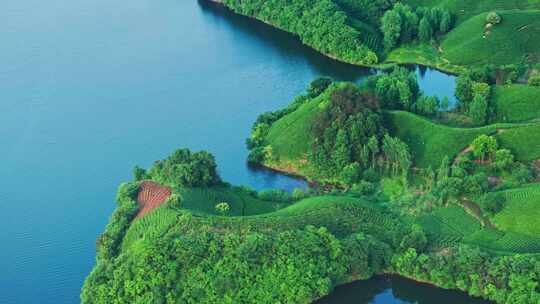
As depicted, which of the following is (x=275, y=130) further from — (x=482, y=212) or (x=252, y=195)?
(x=482, y=212)

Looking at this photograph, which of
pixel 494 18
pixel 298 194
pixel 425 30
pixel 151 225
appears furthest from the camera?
pixel 425 30

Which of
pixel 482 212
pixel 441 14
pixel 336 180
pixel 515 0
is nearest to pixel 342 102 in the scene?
pixel 336 180

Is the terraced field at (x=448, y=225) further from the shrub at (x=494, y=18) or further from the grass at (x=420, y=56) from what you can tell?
the shrub at (x=494, y=18)

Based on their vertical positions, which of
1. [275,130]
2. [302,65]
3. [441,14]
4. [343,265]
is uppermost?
[441,14]

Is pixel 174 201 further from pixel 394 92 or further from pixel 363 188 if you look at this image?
pixel 394 92

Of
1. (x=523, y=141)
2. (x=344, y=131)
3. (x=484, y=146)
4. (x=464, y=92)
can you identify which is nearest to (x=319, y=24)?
(x=464, y=92)

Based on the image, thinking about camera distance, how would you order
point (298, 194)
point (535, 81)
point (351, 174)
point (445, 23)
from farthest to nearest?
point (445, 23), point (535, 81), point (351, 174), point (298, 194)

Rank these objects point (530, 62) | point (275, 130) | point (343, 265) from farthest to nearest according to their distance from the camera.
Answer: point (530, 62) → point (275, 130) → point (343, 265)
